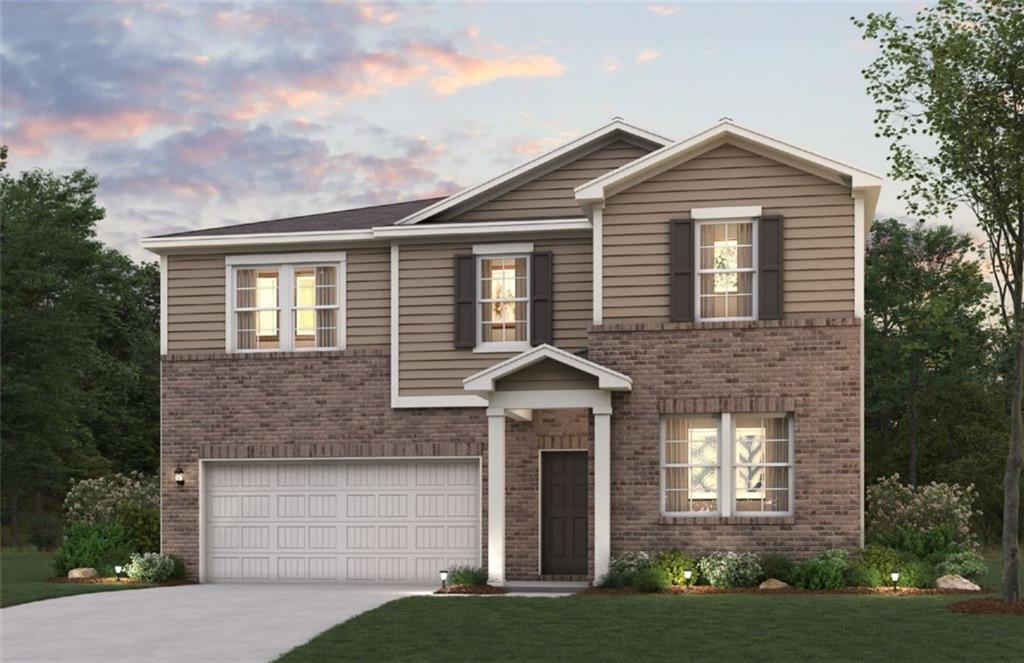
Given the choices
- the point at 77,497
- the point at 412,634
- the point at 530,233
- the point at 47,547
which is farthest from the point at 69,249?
the point at 412,634

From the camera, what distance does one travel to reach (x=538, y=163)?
76.9 ft

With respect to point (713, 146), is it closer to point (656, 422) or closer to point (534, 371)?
point (656, 422)

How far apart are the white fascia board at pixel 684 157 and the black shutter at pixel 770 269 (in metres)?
1.09

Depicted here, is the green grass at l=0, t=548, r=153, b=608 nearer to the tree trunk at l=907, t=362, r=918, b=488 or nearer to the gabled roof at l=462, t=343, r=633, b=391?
the gabled roof at l=462, t=343, r=633, b=391

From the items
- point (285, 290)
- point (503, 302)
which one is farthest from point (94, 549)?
point (503, 302)

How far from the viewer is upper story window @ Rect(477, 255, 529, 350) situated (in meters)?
22.8

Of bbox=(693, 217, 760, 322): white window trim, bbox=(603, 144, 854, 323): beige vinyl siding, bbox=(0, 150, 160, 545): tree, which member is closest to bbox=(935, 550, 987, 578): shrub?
bbox=(603, 144, 854, 323): beige vinyl siding

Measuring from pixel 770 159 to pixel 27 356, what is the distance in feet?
93.0

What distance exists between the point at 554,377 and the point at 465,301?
2944 millimetres

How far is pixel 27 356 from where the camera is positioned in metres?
41.2

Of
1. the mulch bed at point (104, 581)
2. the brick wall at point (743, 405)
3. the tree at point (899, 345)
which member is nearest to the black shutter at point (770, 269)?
the brick wall at point (743, 405)

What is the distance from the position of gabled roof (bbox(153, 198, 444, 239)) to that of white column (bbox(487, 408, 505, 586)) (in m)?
4.79

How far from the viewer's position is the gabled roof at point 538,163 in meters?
23.4

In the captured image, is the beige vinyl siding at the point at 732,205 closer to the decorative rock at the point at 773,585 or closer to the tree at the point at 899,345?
the decorative rock at the point at 773,585
